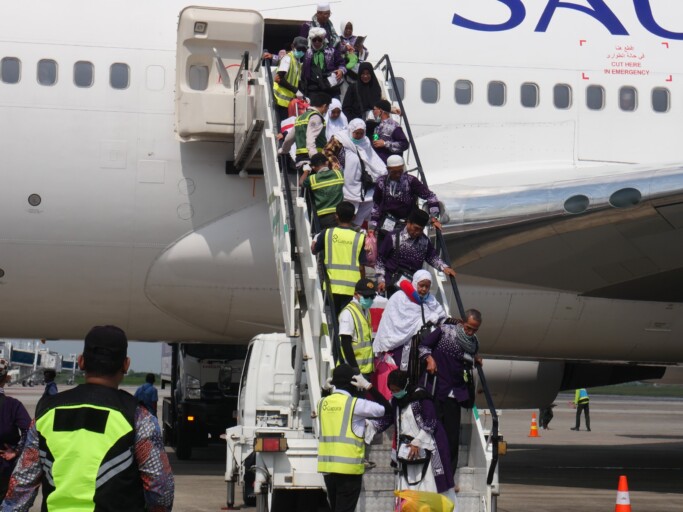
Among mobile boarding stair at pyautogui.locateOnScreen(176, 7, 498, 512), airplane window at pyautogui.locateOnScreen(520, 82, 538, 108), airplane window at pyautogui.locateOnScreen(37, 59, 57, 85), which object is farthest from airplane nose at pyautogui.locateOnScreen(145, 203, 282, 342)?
airplane window at pyautogui.locateOnScreen(520, 82, 538, 108)

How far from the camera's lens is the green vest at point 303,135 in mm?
11039

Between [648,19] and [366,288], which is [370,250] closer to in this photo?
[366,288]

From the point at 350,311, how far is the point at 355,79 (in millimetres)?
3910

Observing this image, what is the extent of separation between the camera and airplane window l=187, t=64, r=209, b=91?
12742 millimetres

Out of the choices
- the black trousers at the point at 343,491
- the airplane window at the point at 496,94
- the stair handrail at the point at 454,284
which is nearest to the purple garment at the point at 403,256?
the stair handrail at the point at 454,284

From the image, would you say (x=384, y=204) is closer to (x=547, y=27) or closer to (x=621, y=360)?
(x=547, y=27)

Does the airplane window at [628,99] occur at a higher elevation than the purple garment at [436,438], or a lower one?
higher

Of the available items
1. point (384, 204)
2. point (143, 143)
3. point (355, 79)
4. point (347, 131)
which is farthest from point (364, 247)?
point (143, 143)

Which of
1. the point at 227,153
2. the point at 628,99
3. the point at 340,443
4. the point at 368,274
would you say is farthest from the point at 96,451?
the point at 628,99

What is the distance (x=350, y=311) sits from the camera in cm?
910

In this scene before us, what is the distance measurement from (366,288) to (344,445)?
1595mm

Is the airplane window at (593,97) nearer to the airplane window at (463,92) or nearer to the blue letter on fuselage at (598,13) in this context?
the blue letter on fuselage at (598,13)

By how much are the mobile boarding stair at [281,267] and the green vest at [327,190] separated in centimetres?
30

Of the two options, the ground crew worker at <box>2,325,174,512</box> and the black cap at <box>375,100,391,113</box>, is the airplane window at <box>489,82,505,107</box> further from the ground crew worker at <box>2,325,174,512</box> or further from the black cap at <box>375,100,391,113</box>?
the ground crew worker at <box>2,325,174,512</box>
